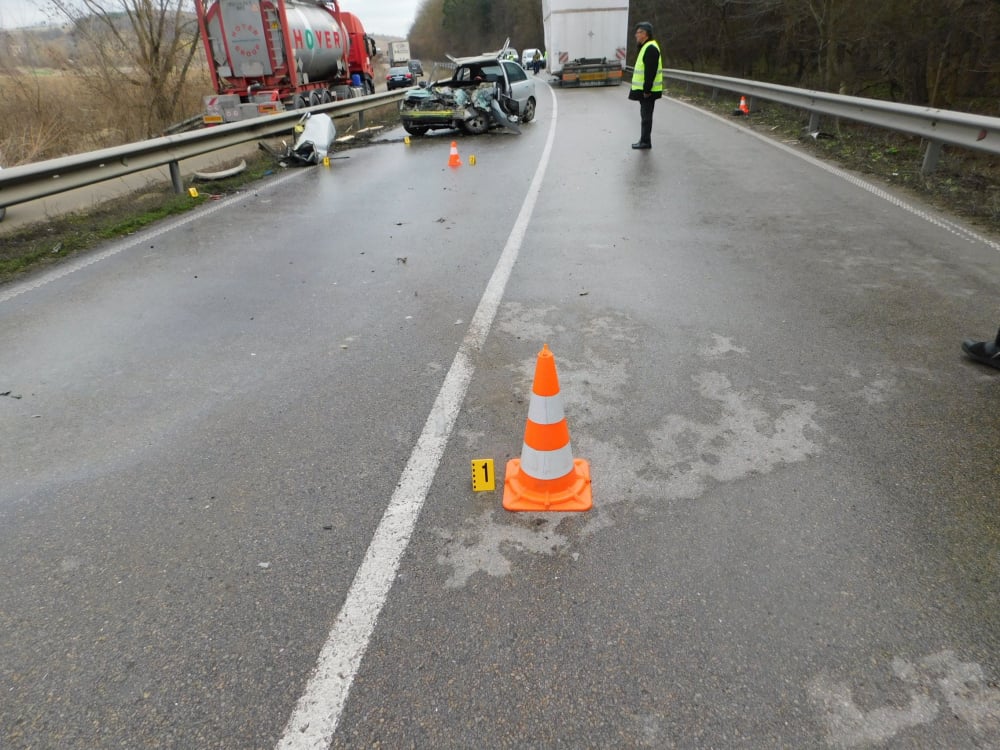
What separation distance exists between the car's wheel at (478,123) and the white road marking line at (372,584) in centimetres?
1230

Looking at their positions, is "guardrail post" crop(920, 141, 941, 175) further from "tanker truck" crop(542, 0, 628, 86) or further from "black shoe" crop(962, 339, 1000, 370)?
"tanker truck" crop(542, 0, 628, 86)

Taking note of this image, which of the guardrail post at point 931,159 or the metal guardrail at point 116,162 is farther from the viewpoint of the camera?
the guardrail post at point 931,159

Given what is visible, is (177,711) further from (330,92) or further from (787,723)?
(330,92)

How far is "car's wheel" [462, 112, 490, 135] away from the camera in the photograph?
15.5m

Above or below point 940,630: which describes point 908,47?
above

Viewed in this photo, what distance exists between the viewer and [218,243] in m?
7.42

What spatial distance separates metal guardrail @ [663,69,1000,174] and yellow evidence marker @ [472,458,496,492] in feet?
23.8

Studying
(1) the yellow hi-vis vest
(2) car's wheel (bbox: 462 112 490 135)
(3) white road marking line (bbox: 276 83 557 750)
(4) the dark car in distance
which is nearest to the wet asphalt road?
(3) white road marking line (bbox: 276 83 557 750)

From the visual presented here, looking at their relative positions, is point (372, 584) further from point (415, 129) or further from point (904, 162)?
point (415, 129)

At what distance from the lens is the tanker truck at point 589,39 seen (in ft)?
97.0

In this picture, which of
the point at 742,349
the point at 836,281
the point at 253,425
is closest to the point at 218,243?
the point at 253,425

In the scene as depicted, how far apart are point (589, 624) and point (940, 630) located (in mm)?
1187

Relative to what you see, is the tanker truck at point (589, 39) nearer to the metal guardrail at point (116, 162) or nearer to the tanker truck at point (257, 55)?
the tanker truck at point (257, 55)

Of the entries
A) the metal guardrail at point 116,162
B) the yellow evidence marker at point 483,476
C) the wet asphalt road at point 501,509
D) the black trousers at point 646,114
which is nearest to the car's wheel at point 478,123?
the metal guardrail at point 116,162
